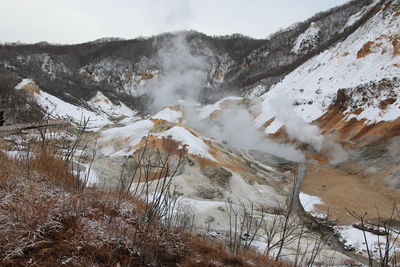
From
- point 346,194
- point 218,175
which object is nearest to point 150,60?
point 218,175

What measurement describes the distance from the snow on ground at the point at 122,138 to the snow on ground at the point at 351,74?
16234 millimetres

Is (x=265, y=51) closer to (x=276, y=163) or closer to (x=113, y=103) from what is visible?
(x=113, y=103)

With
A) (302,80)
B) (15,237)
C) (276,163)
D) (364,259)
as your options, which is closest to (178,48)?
(302,80)

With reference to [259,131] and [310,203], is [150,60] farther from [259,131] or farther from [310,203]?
[310,203]

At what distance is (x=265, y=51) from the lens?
98.8 metres

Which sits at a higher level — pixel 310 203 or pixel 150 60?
pixel 150 60

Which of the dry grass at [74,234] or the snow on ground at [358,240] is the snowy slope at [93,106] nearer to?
the snow on ground at [358,240]

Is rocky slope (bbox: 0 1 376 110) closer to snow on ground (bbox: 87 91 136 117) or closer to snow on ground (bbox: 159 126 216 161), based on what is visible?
snow on ground (bbox: 87 91 136 117)

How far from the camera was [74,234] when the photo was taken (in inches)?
115

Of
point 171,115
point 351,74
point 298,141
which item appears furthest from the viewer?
point 171,115

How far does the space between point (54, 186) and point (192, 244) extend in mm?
1906

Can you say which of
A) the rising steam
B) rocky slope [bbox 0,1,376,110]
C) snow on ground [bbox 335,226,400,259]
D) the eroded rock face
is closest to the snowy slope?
rocky slope [bbox 0,1,376,110]

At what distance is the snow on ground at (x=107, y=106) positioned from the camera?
91.9m

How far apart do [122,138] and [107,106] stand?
68674 mm
